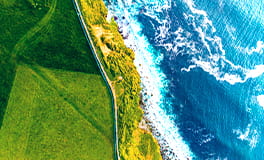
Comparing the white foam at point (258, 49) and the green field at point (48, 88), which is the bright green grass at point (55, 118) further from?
the white foam at point (258, 49)

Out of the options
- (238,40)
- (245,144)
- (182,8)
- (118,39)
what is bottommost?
(245,144)

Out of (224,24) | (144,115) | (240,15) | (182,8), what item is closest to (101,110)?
(144,115)

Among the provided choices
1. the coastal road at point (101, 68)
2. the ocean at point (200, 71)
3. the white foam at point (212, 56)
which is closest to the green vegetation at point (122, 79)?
the coastal road at point (101, 68)

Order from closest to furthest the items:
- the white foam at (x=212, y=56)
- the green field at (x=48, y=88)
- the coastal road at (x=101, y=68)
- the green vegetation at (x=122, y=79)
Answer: the green field at (x=48, y=88)
the coastal road at (x=101, y=68)
the green vegetation at (x=122, y=79)
the white foam at (x=212, y=56)

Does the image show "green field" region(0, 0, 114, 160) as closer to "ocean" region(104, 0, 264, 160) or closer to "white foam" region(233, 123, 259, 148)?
"ocean" region(104, 0, 264, 160)

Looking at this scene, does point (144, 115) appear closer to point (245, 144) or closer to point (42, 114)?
point (42, 114)

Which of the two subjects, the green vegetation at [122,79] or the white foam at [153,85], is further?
the white foam at [153,85]
